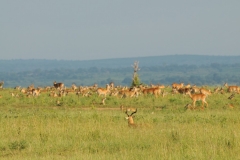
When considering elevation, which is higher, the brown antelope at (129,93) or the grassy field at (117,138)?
the brown antelope at (129,93)

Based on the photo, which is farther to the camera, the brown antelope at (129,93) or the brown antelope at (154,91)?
the brown antelope at (154,91)

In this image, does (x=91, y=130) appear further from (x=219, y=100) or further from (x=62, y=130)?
(x=219, y=100)

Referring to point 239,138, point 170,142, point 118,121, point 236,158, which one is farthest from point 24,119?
point 236,158

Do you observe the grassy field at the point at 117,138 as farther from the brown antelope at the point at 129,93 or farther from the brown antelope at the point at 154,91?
the brown antelope at the point at 154,91

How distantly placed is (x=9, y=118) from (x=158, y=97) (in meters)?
11.2

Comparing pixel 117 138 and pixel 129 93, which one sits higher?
pixel 129 93

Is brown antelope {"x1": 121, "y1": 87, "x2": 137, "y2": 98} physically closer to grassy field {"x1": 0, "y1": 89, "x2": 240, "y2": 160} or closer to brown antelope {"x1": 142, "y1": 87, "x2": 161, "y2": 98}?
brown antelope {"x1": 142, "y1": 87, "x2": 161, "y2": 98}

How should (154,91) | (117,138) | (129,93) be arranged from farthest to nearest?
(154,91) < (129,93) < (117,138)

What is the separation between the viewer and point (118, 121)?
680 inches

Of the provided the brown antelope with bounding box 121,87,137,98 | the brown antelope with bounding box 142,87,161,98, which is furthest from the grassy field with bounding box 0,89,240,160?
the brown antelope with bounding box 142,87,161,98

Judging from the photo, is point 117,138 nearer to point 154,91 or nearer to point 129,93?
point 129,93

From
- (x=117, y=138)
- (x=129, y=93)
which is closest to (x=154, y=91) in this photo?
(x=129, y=93)

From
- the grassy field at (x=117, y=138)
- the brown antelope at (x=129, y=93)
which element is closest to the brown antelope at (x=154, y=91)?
the brown antelope at (x=129, y=93)

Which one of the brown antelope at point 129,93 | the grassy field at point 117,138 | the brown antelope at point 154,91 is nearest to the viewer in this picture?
the grassy field at point 117,138
